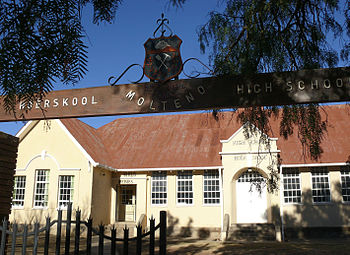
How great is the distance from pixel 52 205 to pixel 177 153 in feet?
25.7

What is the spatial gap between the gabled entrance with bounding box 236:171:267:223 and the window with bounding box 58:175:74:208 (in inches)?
378

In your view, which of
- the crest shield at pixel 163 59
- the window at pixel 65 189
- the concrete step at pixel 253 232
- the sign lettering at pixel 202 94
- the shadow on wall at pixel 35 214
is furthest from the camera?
the window at pixel 65 189

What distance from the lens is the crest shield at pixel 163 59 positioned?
18.6 ft

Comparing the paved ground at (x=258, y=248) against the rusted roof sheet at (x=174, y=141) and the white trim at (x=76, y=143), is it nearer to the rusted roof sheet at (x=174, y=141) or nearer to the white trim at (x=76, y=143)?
the rusted roof sheet at (x=174, y=141)

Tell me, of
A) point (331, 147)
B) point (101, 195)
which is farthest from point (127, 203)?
point (331, 147)

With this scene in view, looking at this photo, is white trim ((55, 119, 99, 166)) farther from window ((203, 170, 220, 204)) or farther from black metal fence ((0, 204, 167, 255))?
black metal fence ((0, 204, 167, 255))

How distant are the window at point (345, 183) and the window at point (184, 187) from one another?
838 cm

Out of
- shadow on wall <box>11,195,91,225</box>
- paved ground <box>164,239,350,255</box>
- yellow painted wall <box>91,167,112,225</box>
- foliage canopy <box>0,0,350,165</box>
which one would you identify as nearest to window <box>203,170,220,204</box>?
paved ground <box>164,239,350,255</box>

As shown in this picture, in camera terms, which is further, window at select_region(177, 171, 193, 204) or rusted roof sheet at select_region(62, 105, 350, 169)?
window at select_region(177, 171, 193, 204)

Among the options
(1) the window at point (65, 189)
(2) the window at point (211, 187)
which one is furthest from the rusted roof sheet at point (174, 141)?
(1) the window at point (65, 189)

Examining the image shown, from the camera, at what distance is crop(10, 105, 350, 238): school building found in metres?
20.4

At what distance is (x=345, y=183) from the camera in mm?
20406

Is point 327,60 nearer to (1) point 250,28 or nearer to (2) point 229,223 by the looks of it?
(1) point 250,28

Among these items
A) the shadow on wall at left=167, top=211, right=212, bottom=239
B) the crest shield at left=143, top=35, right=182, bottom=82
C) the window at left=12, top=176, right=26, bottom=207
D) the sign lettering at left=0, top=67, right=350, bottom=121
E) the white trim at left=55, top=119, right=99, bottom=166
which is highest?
the white trim at left=55, top=119, right=99, bottom=166
